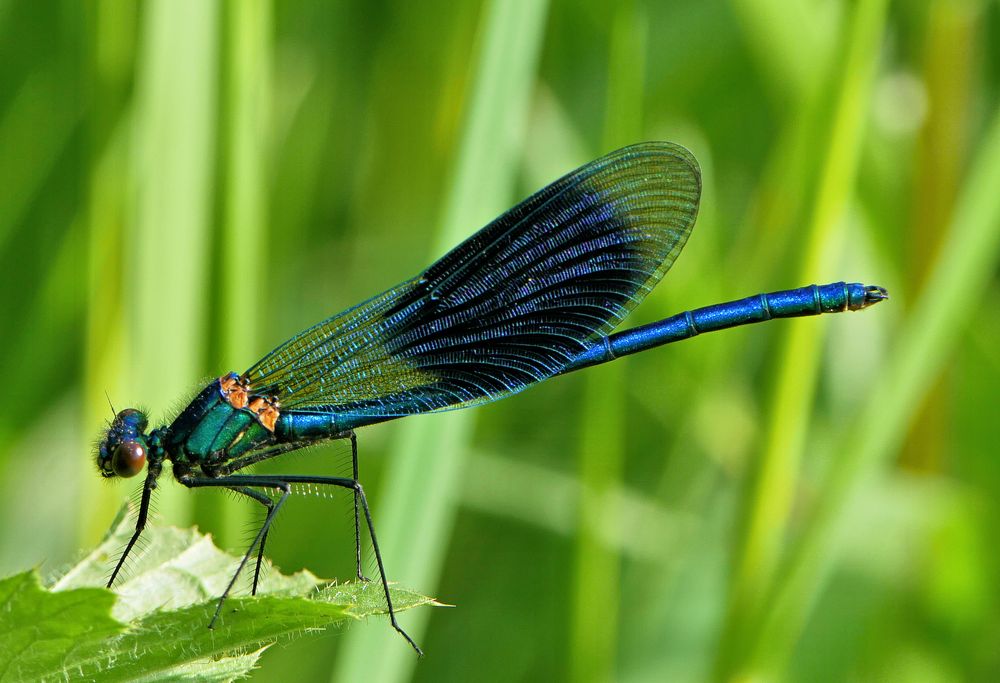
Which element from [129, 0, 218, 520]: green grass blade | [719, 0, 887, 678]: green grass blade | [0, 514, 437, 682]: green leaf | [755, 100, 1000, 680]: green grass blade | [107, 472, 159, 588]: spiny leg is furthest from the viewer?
[129, 0, 218, 520]: green grass blade

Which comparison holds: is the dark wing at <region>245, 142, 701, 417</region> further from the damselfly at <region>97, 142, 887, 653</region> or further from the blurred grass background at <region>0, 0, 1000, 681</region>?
the blurred grass background at <region>0, 0, 1000, 681</region>

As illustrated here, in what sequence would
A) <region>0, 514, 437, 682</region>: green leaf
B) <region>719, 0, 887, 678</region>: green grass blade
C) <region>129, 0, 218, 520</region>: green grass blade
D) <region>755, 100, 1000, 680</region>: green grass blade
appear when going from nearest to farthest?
1. <region>0, 514, 437, 682</region>: green leaf
2. <region>719, 0, 887, 678</region>: green grass blade
3. <region>755, 100, 1000, 680</region>: green grass blade
4. <region>129, 0, 218, 520</region>: green grass blade

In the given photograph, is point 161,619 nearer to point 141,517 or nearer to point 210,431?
point 141,517

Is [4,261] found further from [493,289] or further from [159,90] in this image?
[493,289]

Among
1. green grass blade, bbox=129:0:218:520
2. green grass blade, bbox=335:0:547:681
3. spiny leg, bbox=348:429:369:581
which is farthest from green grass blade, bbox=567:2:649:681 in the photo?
green grass blade, bbox=129:0:218:520

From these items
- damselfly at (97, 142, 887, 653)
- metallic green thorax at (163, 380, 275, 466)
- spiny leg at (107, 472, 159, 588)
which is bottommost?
spiny leg at (107, 472, 159, 588)

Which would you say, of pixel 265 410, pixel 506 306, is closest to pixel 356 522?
pixel 265 410

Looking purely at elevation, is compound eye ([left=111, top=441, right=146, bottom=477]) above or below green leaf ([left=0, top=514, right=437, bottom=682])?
above

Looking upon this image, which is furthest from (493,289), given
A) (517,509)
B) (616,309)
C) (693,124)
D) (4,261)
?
(4,261)
